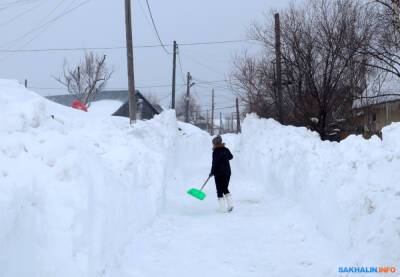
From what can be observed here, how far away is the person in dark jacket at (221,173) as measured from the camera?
1064cm

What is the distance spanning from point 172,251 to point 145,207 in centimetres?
184

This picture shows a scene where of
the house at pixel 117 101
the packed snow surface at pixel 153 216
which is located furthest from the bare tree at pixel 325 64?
the house at pixel 117 101

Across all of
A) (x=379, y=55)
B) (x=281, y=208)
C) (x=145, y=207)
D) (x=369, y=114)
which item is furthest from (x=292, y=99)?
(x=145, y=207)

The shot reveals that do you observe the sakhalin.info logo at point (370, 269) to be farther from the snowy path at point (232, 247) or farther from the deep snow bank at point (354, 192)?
the snowy path at point (232, 247)

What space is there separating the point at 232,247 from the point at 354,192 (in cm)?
189

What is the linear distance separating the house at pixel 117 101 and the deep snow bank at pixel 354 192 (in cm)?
2982

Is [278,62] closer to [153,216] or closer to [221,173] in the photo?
[221,173]

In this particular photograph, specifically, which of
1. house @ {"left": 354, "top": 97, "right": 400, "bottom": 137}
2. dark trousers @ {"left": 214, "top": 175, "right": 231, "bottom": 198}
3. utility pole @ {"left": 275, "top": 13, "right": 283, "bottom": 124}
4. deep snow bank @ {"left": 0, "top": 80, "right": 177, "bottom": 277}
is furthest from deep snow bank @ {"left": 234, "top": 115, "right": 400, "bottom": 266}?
house @ {"left": 354, "top": 97, "right": 400, "bottom": 137}

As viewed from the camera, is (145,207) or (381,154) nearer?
(381,154)

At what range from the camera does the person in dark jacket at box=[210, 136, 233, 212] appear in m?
10.6

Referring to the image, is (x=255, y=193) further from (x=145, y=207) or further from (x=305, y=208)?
→ (x=145, y=207)

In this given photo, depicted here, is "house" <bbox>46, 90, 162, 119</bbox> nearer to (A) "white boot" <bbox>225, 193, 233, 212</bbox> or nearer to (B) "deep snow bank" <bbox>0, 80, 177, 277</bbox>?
(A) "white boot" <bbox>225, 193, 233, 212</bbox>

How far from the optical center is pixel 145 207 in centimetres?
873

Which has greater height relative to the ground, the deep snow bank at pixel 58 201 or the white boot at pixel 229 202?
the deep snow bank at pixel 58 201
